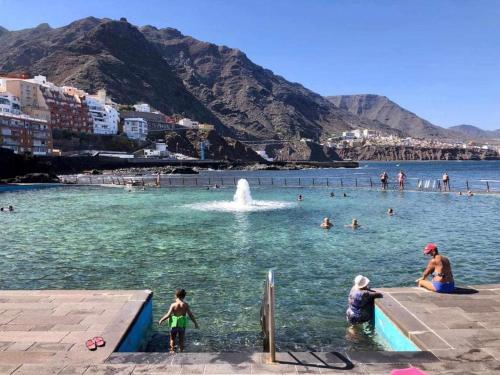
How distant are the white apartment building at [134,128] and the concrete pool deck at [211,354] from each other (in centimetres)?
17267

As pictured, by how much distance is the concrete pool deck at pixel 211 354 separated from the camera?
23.7 ft

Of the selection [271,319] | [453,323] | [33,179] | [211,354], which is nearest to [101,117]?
[33,179]

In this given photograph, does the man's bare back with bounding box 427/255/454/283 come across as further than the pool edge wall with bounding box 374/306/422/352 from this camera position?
Yes

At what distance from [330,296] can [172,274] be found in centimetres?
588

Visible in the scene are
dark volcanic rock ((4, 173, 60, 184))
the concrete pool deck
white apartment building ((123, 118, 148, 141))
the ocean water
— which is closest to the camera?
the concrete pool deck

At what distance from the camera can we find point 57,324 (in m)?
9.27

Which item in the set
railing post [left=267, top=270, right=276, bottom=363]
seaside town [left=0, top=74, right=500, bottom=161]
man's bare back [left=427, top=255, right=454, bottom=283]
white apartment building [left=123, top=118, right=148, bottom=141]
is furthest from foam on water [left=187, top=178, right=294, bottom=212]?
white apartment building [left=123, top=118, right=148, bottom=141]

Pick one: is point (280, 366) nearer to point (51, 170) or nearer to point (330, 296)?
point (330, 296)

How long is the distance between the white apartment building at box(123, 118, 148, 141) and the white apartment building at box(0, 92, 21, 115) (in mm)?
55525

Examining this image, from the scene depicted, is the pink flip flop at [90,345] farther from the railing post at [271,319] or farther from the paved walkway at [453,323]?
the paved walkway at [453,323]

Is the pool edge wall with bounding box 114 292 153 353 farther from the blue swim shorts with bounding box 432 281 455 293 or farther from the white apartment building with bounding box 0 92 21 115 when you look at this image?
the white apartment building with bounding box 0 92 21 115

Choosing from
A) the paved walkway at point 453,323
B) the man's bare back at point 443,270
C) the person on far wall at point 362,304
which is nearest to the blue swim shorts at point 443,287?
the man's bare back at point 443,270

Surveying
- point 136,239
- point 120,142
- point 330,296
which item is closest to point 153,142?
point 120,142

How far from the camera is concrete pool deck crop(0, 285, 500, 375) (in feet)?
23.7
